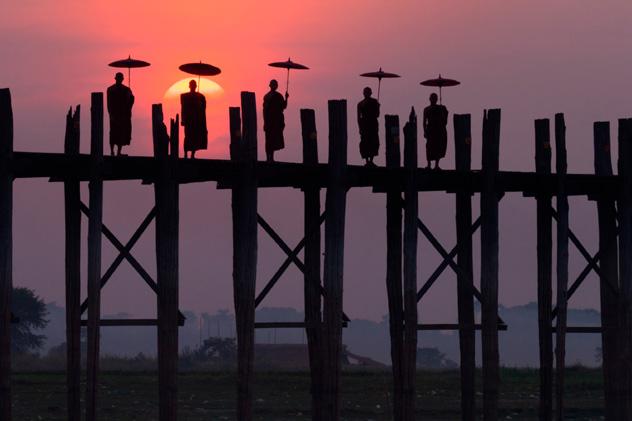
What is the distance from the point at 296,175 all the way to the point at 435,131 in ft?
9.27

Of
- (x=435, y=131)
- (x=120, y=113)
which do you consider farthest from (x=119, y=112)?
(x=435, y=131)

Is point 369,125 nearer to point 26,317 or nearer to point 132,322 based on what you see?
point 132,322

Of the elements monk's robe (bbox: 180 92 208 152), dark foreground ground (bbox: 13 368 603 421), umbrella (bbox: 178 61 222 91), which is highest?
umbrella (bbox: 178 61 222 91)

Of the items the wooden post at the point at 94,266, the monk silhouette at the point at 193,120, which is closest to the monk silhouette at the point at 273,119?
the monk silhouette at the point at 193,120

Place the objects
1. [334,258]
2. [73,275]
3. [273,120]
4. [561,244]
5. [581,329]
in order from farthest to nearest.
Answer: [581,329] → [561,244] → [273,120] → [334,258] → [73,275]

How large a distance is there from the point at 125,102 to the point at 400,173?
3.56 metres

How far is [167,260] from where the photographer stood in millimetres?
19031

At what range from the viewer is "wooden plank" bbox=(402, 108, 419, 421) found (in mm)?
20562

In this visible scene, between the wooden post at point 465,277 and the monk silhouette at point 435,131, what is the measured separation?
0.63m

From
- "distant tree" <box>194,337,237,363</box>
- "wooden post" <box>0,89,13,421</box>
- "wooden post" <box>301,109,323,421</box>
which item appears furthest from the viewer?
"distant tree" <box>194,337,237,363</box>

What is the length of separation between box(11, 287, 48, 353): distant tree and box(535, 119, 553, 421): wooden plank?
56.0 metres

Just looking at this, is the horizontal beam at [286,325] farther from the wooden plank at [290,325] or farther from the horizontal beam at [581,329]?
the horizontal beam at [581,329]

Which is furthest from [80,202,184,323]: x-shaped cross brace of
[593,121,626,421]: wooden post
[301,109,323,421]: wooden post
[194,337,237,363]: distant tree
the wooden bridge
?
[194,337,237,363]: distant tree

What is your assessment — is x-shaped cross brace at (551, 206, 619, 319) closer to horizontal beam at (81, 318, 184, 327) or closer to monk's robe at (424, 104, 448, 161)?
monk's robe at (424, 104, 448, 161)
